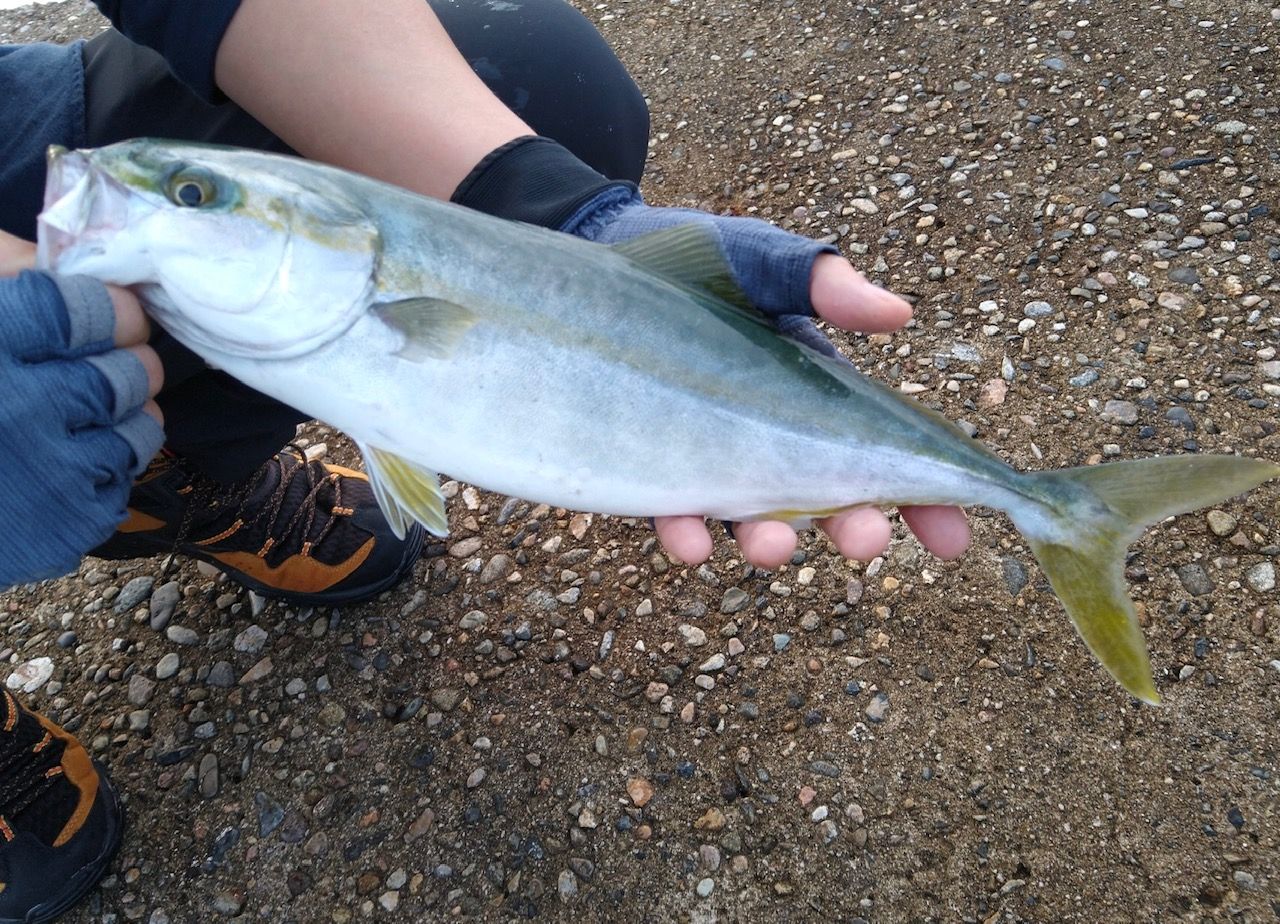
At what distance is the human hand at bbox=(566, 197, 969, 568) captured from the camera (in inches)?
84.9

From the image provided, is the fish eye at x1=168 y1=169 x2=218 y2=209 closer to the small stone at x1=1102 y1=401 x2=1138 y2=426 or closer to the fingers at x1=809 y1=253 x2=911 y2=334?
the fingers at x1=809 y1=253 x2=911 y2=334

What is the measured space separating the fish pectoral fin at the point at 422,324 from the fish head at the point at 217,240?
75 millimetres

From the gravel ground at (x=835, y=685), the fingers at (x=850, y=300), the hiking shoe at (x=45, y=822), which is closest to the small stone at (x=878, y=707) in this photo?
the gravel ground at (x=835, y=685)

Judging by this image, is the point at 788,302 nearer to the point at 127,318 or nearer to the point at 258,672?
the point at 127,318

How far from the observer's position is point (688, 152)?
16.7 ft

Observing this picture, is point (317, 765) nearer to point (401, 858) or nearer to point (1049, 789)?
point (401, 858)

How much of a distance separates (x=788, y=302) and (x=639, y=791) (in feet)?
5.00

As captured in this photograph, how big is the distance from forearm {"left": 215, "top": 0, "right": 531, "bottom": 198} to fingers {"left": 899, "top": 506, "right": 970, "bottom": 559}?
63.0 inches

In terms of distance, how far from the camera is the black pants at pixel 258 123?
274 centimetres

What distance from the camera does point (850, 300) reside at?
83.8 inches

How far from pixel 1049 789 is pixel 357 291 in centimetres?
230

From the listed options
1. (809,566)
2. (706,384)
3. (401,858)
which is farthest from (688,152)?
(401,858)

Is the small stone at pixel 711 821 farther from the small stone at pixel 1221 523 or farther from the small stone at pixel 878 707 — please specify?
the small stone at pixel 1221 523

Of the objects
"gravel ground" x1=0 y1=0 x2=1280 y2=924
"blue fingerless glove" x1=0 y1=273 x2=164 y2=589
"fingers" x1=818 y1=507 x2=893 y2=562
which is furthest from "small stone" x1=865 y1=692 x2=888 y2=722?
"blue fingerless glove" x1=0 y1=273 x2=164 y2=589
